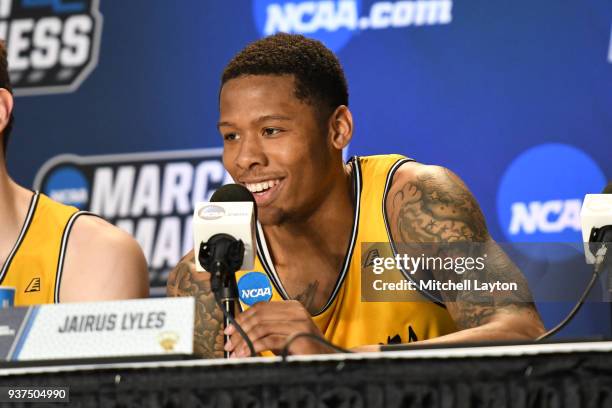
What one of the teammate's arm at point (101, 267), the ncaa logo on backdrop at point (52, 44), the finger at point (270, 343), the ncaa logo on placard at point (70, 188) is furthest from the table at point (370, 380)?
the ncaa logo on backdrop at point (52, 44)

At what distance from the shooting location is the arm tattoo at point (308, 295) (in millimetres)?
2434

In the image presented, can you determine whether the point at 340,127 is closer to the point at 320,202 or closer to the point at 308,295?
the point at 320,202

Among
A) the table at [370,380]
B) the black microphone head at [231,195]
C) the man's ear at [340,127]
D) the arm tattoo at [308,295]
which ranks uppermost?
the man's ear at [340,127]

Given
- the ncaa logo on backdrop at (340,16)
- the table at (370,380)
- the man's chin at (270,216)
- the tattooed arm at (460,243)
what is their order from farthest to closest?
1. the ncaa logo on backdrop at (340,16)
2. the man's chin at (270,216)
3. the tattooed arm at (460,243)
4. the table at (370,380)

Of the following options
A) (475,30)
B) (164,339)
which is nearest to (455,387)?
(164,339)

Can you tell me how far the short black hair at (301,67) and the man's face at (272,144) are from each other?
0.02 meters

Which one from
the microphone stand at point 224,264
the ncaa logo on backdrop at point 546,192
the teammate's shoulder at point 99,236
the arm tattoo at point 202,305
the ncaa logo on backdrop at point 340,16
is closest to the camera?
the microphone stand at point 224,264

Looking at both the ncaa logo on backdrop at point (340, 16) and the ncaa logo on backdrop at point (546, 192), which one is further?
the ncaa logo on backdrop at point (340, 16)

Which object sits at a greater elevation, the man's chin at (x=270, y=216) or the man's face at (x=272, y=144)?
the man's face at (x=272, y=144)

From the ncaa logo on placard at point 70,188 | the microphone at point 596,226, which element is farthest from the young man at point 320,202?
the ncaa logo on placard at point 70,188

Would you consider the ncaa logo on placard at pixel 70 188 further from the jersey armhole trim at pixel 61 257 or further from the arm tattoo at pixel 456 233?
the arm tattoo at pixel 456 233

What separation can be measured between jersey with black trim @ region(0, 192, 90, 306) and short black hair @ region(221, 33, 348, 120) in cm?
54

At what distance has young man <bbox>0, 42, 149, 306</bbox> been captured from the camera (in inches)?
90.0

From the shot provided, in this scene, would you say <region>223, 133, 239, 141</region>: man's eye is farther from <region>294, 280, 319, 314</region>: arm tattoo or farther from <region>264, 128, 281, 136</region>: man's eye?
<region>294, 280, 319, 314</region>: arm tattoo
